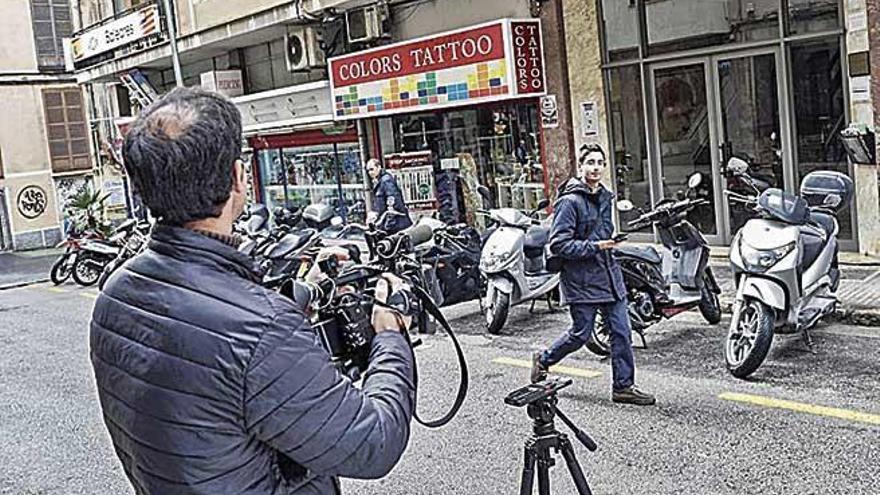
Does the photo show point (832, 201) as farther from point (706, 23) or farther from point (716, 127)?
point (706, 23)

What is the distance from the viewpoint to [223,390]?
6.57ft

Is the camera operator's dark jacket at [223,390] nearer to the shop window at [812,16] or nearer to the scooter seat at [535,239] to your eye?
the scooter seat at [535,239]

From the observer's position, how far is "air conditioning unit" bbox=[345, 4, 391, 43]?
16.5 meters

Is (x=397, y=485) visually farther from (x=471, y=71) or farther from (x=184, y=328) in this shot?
(x=471, y=71)

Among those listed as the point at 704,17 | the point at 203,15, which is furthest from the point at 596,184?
the point at 203,15

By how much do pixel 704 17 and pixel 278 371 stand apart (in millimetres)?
11300

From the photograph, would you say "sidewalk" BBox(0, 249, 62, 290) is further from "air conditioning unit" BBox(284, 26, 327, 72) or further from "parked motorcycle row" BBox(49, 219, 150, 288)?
"air conditioning unit" BBox(284, 26, 327, 72)

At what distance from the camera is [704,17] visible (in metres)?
12.3

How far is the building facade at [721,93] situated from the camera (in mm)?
10805

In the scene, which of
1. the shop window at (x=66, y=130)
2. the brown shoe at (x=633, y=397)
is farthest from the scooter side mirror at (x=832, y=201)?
the shop window at (x=66, y=130)

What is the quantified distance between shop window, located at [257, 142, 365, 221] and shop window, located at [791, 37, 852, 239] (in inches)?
348

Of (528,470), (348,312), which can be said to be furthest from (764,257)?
(348,312)

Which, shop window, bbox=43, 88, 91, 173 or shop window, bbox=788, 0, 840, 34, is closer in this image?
shop window, bbox=788, 0, 840, 34

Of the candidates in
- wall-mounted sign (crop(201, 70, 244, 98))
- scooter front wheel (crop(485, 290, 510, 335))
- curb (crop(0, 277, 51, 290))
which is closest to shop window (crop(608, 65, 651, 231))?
scooter front wheel (crop(485, 290, 510, 335))
